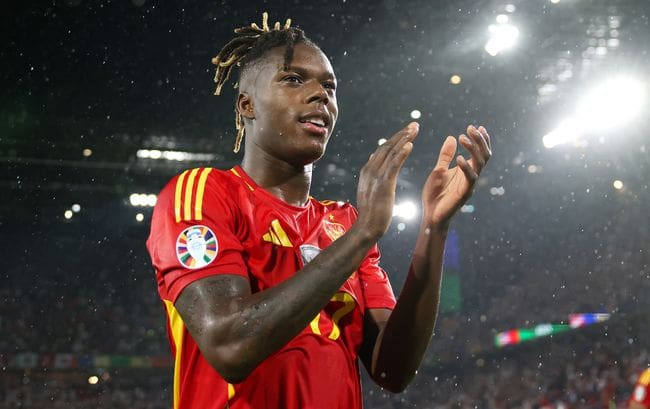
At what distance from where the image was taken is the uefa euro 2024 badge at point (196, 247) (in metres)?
1.67

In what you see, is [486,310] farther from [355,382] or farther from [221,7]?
[355,382]

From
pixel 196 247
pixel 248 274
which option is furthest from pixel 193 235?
pixel 248 274

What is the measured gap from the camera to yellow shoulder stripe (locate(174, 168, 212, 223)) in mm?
1761

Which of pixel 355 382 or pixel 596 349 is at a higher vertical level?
pixel 355 382

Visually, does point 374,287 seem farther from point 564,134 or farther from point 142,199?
point 142,199

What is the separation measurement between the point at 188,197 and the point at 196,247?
0.57 ft

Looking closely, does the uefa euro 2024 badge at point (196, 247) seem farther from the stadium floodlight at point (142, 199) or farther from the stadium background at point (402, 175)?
the stadium floodlight at point (142, 199)

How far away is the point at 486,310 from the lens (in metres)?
18.8

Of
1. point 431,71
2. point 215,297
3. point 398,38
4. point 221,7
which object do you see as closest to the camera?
point 215,297

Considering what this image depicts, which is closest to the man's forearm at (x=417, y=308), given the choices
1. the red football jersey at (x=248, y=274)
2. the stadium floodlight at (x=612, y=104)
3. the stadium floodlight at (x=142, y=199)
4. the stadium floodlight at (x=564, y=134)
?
the red football jersey at (x=248, y=274)

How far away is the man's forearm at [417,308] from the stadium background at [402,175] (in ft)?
30.1

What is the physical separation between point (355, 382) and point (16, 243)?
60.6ft

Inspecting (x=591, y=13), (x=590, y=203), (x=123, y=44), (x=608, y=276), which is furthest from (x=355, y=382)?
(x=590, y=203)

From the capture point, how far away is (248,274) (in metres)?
1.79
